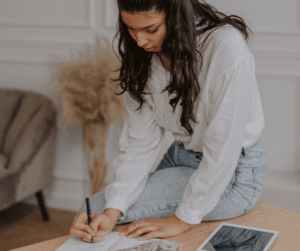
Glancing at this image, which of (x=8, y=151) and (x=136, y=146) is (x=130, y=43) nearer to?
(x=136, y=146)

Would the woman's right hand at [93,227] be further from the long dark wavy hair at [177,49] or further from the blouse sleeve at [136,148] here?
the long dark wavy hair at [177,49]

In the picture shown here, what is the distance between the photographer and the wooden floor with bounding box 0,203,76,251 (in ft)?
6.64

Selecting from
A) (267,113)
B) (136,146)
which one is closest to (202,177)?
(136,146)

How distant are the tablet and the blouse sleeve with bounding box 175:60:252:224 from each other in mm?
79

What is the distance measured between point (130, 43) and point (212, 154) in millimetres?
411

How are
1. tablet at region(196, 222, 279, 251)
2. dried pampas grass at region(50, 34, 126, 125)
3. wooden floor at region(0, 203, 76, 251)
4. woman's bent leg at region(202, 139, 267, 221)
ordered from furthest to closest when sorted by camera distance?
1. wooden floor at region(0, 203, 76, 251)
2. dried pampas grass at region(50, 34, 126, 125)
3. woman's bent leg at region(202, 139, 267, 221)
4. tablet at region(196, 222, 279, 251)

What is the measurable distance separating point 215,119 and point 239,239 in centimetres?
31

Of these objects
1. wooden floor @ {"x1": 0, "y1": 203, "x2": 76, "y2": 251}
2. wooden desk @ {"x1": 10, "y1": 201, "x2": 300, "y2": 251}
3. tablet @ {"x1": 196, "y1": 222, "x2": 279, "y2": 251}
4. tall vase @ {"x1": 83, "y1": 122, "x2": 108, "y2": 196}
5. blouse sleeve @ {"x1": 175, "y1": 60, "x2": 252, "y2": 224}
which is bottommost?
wooden floor @ {"x1": 0, "y1": 203, "x2": 76, "y2": 251}

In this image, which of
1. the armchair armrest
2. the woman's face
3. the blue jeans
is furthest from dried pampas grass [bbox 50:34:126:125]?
the woman's face

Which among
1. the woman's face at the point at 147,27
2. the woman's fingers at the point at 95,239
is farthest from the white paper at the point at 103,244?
the woman's face at the point at 147,27

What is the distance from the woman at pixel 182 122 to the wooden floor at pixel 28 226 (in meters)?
0.98

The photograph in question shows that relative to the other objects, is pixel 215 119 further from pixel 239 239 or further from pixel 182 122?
pixel 239 239

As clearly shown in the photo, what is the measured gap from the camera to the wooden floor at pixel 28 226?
2023 millimetres

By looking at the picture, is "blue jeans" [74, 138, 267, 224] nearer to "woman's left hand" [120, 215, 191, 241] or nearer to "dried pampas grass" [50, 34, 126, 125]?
"woman's left hand" [120, 215, 191, 241]
